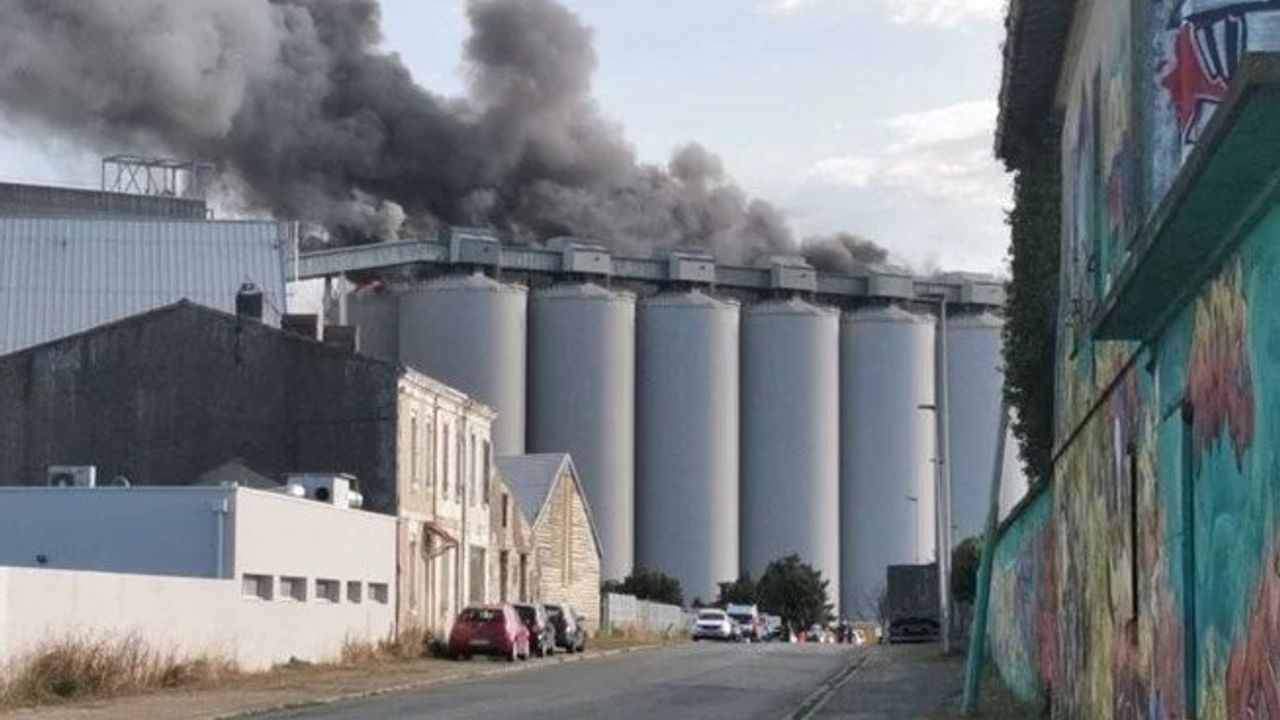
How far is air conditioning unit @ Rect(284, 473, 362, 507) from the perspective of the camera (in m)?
49.1

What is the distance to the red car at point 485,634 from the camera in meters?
52.1

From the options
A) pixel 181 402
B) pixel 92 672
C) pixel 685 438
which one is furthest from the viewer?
pixel 685 438

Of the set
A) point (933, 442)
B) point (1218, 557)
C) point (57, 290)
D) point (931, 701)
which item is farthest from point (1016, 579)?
point (933, 442)

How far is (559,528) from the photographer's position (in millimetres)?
74500

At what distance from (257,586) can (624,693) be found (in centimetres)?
1151

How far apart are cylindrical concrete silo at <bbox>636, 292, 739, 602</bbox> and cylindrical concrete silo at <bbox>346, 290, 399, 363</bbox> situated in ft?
35.1

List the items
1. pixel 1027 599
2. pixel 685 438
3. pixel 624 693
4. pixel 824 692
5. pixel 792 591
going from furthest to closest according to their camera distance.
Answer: pixel 792 591, pixel 685 438, pixel 824 692, pixel 624 693, pixel 1027 599

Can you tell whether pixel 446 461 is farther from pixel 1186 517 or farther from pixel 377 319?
pixel 1186 517

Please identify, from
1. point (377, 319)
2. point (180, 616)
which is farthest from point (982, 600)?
point (377, 319)

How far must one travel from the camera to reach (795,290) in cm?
10088

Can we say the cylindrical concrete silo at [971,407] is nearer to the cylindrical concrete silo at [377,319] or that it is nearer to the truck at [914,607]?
the truck at [914,607]

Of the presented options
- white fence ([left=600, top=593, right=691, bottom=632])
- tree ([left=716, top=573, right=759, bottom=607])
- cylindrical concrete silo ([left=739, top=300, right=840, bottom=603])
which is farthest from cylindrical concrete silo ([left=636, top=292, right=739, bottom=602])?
white fence ([left=600, top=593, right=691, bottom=632])

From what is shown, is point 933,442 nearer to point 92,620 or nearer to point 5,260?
point 5,260

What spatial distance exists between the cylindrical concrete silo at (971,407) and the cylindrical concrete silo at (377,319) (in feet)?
83.7
